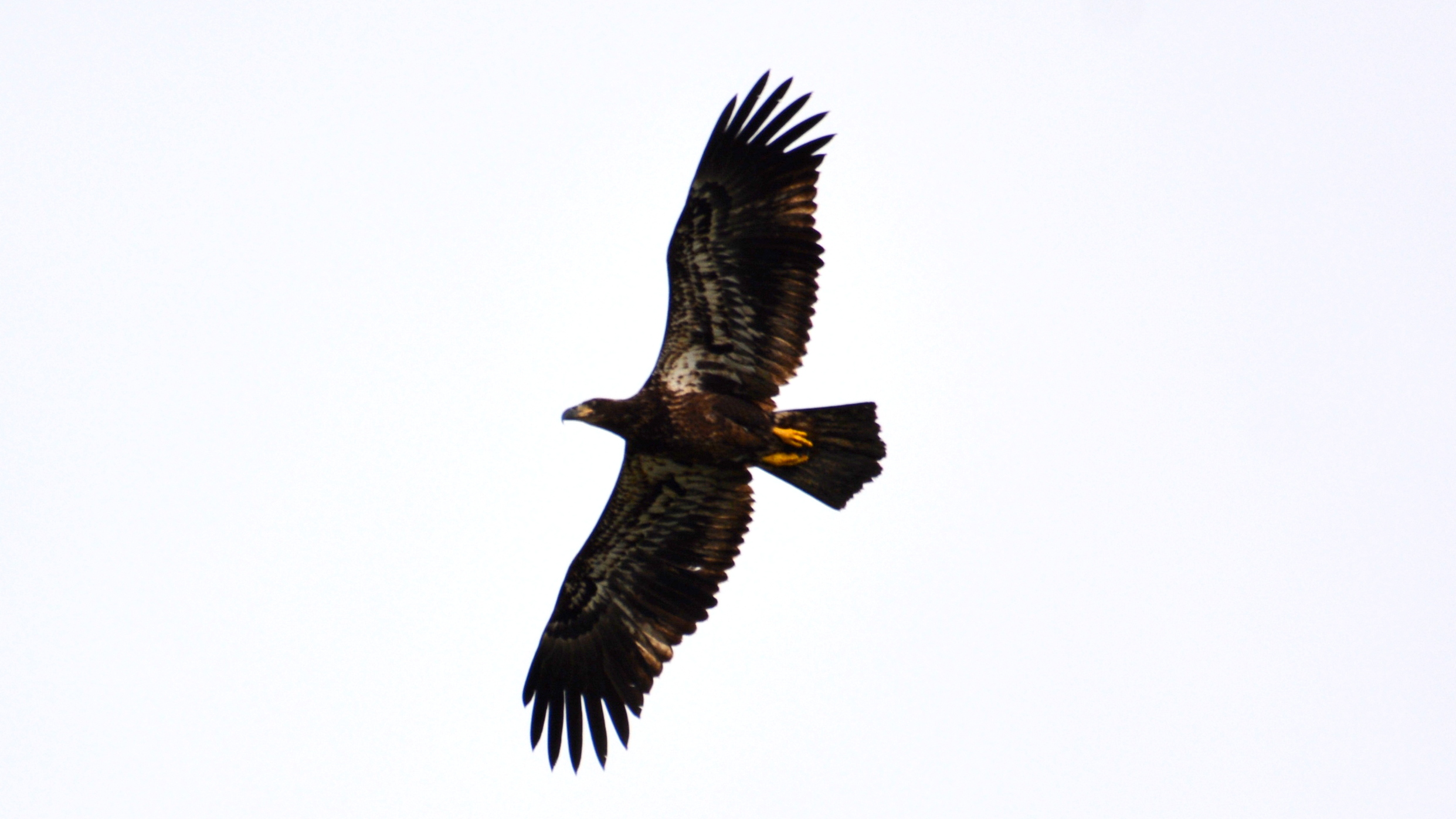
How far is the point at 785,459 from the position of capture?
11.3m

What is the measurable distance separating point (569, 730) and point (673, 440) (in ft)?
7.94

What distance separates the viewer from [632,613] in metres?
11.9

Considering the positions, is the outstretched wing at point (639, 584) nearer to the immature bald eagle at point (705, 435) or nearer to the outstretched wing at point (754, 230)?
the immature bald eagle at point (705, 435)

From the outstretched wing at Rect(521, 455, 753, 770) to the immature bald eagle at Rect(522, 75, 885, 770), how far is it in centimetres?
1

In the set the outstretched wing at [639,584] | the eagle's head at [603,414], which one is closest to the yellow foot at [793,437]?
the outstretched wing at [639,584]

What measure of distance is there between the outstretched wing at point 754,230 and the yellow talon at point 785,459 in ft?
2.55

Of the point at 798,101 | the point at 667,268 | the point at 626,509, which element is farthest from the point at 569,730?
the point at 798,101

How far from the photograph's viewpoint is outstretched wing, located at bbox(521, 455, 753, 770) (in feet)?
38.5

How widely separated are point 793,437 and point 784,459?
0.71 feet

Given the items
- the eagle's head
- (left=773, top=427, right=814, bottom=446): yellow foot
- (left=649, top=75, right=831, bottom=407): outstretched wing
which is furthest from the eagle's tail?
the eagle's head

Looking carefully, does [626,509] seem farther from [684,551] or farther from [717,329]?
[717,329]

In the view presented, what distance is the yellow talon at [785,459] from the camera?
37.0 feet

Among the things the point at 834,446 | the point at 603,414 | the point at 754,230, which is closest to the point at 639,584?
the point at 603,414

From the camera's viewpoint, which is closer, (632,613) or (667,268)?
(667,268)
